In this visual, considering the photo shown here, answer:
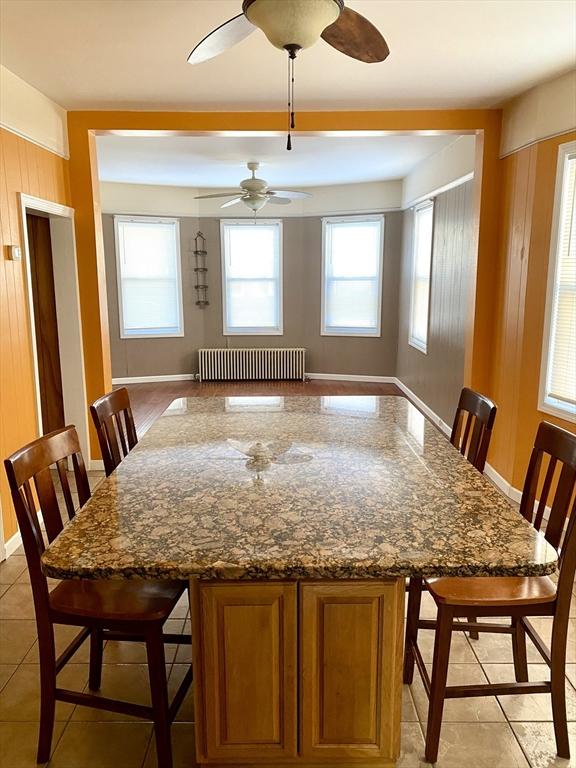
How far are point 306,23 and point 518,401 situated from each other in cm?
281

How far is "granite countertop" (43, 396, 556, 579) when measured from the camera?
1.24 m

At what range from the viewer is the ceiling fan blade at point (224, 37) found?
1.84 m

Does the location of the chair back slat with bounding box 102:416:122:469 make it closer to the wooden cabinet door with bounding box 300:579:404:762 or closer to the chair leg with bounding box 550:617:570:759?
the wooden cabinet door with bounding box 300:579:404:762

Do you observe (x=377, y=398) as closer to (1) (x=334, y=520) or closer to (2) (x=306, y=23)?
(1) (x=334, y=520)

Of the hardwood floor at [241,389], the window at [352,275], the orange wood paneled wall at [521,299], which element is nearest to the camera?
the orange wood paneled wall at [521,299]

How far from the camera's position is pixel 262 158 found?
19.0ft

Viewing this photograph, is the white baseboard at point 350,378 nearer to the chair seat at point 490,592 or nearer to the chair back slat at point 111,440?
the chair back slat at point 111,440

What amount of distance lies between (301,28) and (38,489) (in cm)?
155

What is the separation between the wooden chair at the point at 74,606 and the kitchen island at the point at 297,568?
159 mm

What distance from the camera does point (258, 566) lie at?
4.03ft

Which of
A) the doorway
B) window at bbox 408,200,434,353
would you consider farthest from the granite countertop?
window at bbox 408,200,434,353

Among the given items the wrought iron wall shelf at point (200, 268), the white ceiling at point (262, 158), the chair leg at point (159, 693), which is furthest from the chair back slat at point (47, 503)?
the wrought iron wall shelf at point (200, 268)

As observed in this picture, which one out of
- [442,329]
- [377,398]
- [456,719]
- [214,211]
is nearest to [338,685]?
[456,719]

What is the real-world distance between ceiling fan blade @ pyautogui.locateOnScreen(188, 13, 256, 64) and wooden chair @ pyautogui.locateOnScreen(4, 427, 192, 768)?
4.82 ft
